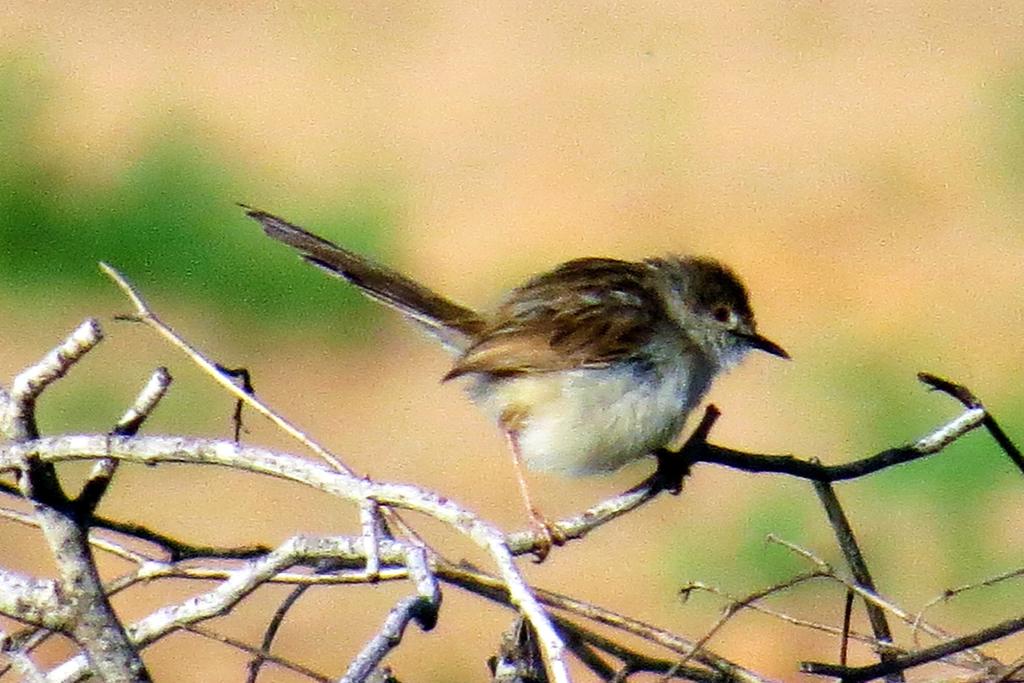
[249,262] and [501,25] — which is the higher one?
[501,25]

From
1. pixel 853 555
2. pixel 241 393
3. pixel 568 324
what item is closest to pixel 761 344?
pixel 568 324

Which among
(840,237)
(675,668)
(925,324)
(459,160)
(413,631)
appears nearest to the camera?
(675,668)

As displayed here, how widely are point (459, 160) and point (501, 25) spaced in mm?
2196

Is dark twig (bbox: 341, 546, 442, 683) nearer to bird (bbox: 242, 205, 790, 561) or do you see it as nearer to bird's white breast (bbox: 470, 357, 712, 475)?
bird (bbox: 242, 205, 790, 561)

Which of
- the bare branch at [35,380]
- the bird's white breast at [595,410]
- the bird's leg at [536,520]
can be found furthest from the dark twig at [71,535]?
the bird's white breast at [595,410]

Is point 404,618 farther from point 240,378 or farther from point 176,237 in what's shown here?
point 176,237

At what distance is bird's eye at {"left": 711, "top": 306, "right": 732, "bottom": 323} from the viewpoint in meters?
6.81

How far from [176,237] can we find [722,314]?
567cm

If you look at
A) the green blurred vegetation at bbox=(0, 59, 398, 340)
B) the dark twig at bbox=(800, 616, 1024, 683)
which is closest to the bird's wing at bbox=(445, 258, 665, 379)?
the dark twig at bbox=(800, 616, 1024, 683)

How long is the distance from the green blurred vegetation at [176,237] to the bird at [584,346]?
4.60 meters

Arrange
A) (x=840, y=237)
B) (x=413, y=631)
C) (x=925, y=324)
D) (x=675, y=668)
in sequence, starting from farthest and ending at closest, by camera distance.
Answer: (x=840, y=237)
(x=925, y=324)
(x=413, y=631)
(x=675, y=668)

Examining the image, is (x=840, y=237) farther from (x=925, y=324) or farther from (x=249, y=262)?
(x=249, y=262)

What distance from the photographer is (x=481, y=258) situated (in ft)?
38.8

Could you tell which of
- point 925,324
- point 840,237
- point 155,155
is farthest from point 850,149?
point 155,155
